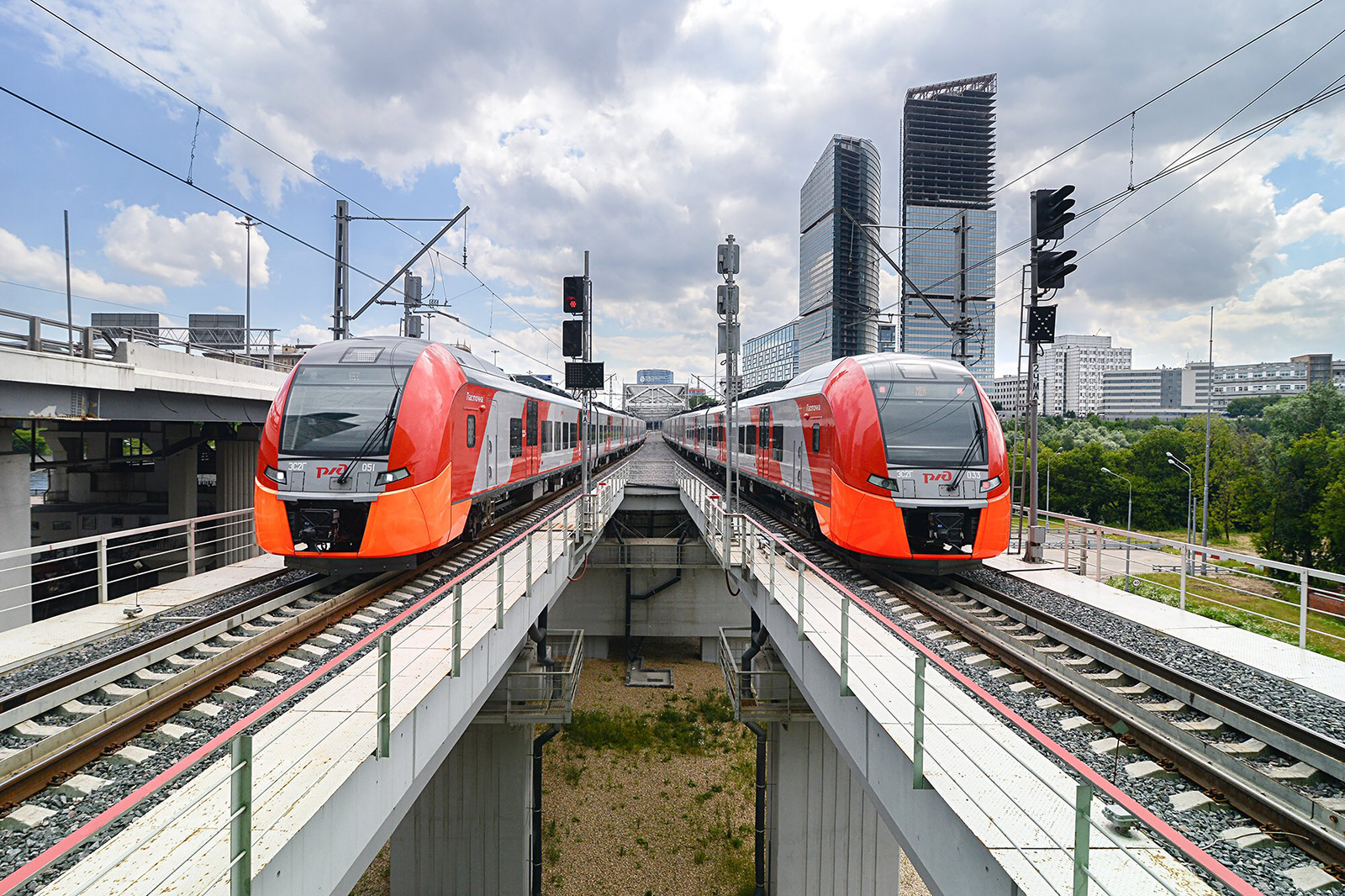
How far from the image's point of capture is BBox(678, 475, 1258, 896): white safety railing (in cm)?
281

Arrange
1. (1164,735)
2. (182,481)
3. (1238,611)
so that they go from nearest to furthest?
(1164,735) → (1238,611) → (182,481)

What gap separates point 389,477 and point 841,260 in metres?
13.1

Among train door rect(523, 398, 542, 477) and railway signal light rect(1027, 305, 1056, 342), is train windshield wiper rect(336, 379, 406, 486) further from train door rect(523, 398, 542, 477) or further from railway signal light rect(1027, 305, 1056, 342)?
railway signal light rect(1027, 305, 1056, 342)

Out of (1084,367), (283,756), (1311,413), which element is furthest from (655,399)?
(283,756)

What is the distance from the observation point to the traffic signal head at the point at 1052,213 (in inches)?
410

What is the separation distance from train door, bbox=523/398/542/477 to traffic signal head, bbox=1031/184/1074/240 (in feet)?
34.6

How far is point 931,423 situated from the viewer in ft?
29.2

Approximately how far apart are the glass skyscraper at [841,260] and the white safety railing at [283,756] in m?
9.99

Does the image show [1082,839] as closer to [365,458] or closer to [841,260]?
[365,458]

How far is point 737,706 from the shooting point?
1035 centimetres

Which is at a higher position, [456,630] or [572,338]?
[572,338]

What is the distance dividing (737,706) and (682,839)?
640 cm

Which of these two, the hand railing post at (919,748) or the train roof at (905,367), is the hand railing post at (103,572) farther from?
the train roof at (905,367)

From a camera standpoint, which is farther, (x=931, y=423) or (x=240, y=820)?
(x=931, y=423)
